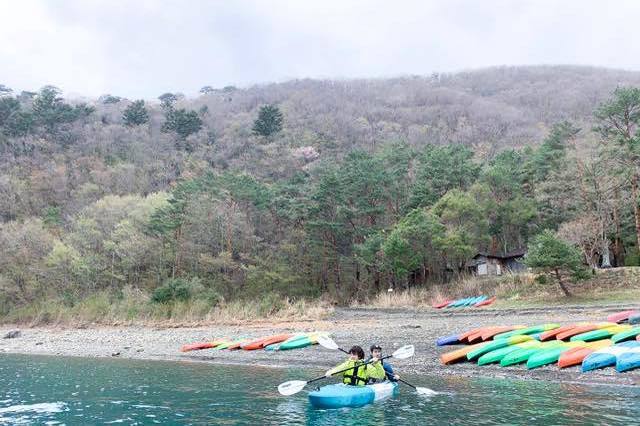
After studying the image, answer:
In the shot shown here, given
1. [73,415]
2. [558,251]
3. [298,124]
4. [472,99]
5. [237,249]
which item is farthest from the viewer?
[472,99]

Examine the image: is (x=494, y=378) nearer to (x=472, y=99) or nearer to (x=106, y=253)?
(x=106, y=253)

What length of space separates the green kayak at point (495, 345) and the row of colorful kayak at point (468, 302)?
49.1ft


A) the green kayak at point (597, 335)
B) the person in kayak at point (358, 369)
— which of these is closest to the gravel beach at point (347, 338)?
the green kayak at point (597, 335)

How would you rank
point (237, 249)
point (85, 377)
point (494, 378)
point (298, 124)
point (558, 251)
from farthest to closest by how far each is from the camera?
point (298, 124), point (237, 249), point (558, 251), point (85, 377), point (494, 378)

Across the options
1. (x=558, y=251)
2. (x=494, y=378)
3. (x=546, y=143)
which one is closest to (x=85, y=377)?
(x=494, y=378)

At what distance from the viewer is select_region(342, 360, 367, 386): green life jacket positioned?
12.8m

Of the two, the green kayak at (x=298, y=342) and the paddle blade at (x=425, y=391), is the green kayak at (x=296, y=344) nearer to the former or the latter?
the green kayak at (x=298, y=342)

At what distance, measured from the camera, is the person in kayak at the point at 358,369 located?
12.8 m

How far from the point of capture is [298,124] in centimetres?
9212

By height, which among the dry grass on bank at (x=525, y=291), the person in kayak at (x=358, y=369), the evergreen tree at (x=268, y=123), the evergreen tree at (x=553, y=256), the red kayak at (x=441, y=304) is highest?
the evergreen tree at (x=268, y=123)

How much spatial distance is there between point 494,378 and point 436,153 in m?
32.4

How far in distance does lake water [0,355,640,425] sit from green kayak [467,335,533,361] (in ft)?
6.19

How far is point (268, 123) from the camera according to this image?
7806cm

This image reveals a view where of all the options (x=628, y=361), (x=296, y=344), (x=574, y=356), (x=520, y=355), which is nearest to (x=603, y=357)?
(x=628, y=361)
